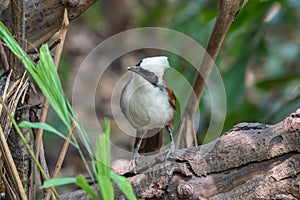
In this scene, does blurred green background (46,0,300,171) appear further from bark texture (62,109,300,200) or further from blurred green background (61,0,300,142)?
bark texture (62,109,300,200)

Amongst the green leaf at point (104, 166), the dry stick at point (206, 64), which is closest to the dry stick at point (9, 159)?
the green leaf at point (104, 166)

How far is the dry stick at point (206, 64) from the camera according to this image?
1.35m

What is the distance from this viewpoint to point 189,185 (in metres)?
1.06

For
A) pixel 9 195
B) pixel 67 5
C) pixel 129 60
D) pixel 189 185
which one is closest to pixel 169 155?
pixel 189 185

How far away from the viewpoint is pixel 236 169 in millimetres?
1055

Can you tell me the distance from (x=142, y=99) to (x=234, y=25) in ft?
1.97

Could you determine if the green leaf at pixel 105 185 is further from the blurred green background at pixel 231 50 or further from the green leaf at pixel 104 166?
the blurred green background at pixel 231 50

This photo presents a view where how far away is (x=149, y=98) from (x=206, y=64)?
0.33 meters

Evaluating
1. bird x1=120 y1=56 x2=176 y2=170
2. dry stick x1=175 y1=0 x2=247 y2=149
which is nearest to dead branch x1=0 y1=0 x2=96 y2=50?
bird x1=120 y1=56 x2=176 y2=170

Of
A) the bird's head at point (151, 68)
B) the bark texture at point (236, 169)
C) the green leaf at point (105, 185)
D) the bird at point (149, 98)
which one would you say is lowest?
the green leaf at point (105, 185)

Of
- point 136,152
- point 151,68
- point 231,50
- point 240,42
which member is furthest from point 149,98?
point 231,50

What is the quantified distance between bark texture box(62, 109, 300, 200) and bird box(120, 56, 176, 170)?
0.06 m

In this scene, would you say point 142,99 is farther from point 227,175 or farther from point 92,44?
point 92,44

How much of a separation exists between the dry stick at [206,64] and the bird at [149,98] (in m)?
0.18
